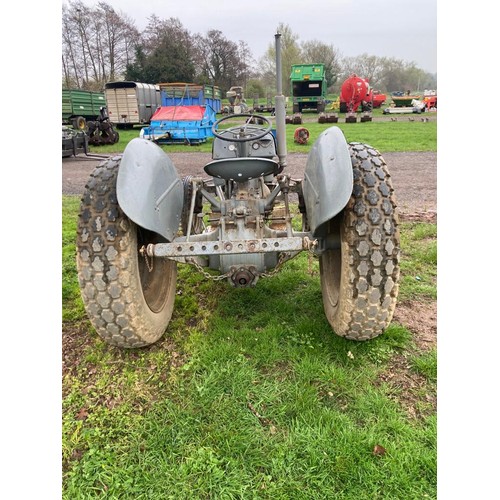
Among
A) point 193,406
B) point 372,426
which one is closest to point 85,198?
point 193,406

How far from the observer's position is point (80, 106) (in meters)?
19.5

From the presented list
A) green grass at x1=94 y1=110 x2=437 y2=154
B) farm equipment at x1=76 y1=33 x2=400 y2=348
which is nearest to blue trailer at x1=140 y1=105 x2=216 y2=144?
green grass at x1=94 y1=110 x2=437 y2=154

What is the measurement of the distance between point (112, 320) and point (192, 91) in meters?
16.9

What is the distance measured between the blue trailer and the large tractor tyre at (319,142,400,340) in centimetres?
1373

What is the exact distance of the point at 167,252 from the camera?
2600 millimetres

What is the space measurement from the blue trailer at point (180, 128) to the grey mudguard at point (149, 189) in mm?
13069

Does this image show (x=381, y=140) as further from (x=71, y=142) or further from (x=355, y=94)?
(x=355, y=94)

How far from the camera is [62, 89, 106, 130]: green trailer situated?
734 inches

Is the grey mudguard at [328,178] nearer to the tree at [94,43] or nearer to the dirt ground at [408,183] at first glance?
the dirt ground at [408,183]

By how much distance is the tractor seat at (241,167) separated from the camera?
9.70 ft

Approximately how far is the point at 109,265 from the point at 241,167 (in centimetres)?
111

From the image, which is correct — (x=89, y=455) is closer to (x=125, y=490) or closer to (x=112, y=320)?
(x=125, y=490)

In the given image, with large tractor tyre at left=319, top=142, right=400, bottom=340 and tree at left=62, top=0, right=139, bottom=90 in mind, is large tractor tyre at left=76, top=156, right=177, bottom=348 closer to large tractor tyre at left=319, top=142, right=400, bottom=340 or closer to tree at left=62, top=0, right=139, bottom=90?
large tractor tyre at left=319, top=142, right=400, bottom=340

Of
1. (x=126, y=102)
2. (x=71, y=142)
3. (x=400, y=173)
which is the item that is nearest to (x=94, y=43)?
(x=126, y=102)
